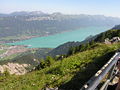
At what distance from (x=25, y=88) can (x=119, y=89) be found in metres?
8.69

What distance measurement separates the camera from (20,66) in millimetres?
162000

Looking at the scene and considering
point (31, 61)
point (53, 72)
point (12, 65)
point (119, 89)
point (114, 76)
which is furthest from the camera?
point (31, 61)

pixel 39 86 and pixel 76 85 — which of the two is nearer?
pixel 76 85

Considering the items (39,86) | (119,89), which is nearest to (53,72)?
(39,86)

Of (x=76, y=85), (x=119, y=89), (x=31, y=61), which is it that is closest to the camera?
(x=119, y=89)

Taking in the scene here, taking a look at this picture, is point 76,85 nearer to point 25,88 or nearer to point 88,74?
point 88,74

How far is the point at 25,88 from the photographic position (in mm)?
11438

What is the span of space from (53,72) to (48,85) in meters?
2.39

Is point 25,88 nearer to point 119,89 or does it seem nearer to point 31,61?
point 119,89

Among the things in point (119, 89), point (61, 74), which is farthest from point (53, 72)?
point (119, 89)

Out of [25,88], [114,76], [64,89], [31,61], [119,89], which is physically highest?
[119,89]

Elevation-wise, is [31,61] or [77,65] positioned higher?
[77,65]

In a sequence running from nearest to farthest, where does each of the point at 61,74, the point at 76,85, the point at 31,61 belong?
the point at 76,85 < the point at 61,74 < the point at 31,61

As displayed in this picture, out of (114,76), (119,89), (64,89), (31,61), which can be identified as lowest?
(31,61)
